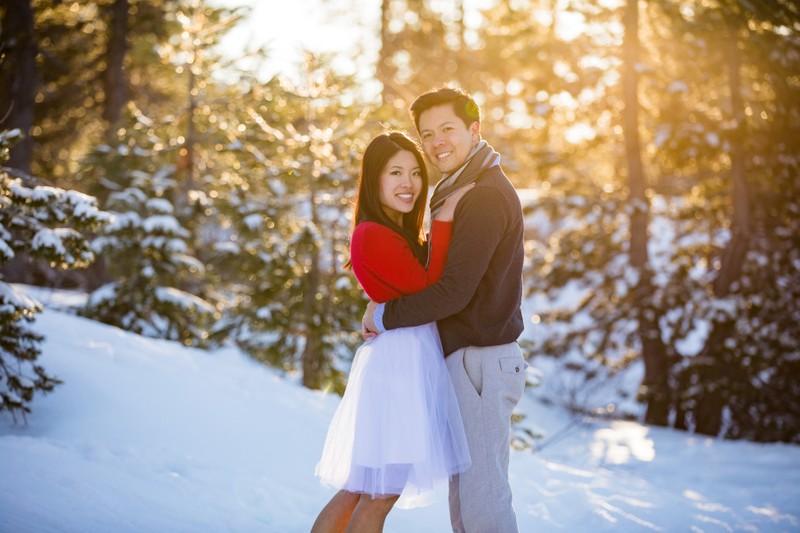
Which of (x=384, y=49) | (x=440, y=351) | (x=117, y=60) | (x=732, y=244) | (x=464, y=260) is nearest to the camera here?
(x=464, y=260)

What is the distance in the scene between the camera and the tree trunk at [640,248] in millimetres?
10289

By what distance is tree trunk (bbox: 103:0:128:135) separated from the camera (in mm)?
12969

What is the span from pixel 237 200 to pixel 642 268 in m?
6.50

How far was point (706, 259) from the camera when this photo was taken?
35.7 ft

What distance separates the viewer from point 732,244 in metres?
10.2

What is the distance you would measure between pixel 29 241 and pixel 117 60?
9.77 metres

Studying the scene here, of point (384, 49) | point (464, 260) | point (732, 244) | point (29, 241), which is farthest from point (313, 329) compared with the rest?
point (384, 49)

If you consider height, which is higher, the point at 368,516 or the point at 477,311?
the point at 477,311

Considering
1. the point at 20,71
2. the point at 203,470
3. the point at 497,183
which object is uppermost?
the point at 20,71

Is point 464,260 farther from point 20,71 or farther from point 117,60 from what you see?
point 117,60

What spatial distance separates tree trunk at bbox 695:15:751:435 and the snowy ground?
7.96 ft

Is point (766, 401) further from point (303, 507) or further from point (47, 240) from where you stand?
point (47, 240)

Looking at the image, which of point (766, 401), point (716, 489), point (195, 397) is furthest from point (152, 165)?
point (766, 401)

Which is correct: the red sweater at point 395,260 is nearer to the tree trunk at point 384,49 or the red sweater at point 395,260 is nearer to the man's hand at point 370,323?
the man's hand at point 370,323
